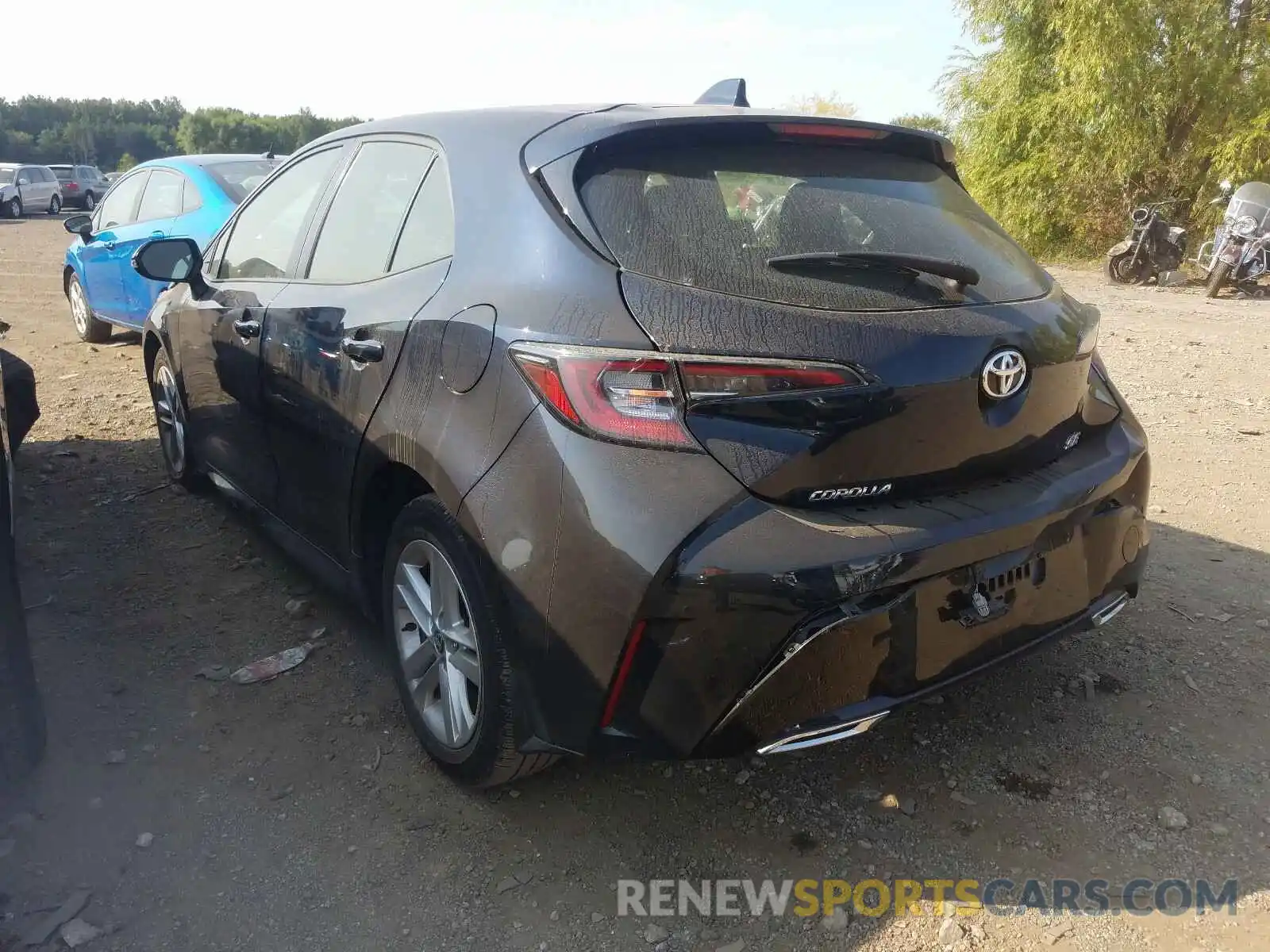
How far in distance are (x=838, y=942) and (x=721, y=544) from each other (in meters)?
0.94

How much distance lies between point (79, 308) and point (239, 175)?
287cm

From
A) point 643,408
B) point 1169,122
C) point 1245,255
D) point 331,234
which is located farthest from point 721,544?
point 1169,122

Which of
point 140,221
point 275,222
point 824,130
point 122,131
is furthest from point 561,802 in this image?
point 122,131

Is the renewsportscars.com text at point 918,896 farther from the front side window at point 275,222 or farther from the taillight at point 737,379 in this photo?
the front side window at point 275,222

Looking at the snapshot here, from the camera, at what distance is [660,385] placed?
200 centimetres

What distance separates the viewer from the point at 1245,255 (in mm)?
12867

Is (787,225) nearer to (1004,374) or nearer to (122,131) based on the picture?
(1004,374)

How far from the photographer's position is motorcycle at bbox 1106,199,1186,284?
14578mm

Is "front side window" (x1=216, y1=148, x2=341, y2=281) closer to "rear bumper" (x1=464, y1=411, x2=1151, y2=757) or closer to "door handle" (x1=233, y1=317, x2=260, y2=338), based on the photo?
"door handle" (x1=233, y1=317, x2=260, y2=338)

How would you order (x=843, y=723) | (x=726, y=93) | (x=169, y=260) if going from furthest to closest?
(x=169, y=260), (x=726, y=93), (x=843, y=723)

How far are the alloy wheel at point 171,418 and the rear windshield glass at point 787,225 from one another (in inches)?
116

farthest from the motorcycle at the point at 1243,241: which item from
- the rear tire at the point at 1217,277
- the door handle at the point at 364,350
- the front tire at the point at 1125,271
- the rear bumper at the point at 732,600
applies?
the door handle at the point at 364,350

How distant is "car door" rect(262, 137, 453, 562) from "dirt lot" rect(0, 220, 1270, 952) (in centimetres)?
63

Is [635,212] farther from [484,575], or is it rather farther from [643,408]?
[484,575]
